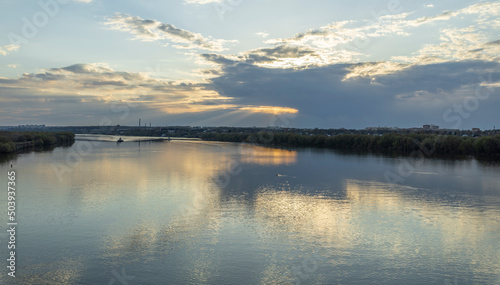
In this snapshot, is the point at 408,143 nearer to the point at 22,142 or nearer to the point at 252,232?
the point at 252,232

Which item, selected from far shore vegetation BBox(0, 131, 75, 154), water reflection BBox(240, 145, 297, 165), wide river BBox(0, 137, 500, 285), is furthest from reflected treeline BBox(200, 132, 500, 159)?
far shore vegetation BBox(0, 131, 75, 154)

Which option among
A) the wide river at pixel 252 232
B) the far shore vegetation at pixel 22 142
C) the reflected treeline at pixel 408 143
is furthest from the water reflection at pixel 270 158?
the far shore vegetation at pixel 22 142

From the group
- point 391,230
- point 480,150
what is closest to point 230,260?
point 391,230

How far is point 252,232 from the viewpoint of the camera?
14.7 meters

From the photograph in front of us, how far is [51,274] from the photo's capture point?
34.5 ft

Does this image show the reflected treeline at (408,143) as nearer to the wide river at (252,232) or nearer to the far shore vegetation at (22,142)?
the wide river at (252,232)

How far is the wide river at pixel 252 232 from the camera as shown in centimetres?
1099

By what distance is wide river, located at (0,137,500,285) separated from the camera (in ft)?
36.1

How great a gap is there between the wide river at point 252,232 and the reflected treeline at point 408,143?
30.9 meters

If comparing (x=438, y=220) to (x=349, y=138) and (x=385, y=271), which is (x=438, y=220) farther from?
(x=349, y=138)

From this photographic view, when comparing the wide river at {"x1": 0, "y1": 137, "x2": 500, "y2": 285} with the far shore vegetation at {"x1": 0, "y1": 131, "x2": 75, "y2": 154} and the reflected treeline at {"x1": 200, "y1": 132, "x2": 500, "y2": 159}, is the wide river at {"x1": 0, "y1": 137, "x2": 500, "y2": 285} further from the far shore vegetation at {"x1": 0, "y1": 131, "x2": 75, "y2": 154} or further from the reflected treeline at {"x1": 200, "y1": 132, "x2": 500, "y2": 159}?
the reflected treeline at {"x1": 200, "y1": 132, "x2": 500, "y2": 159}

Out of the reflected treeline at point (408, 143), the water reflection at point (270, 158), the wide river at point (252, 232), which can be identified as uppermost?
the reflected treeline at point (408, 143)

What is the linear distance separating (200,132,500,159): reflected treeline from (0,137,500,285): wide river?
101 feet

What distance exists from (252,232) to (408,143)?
175 feet
